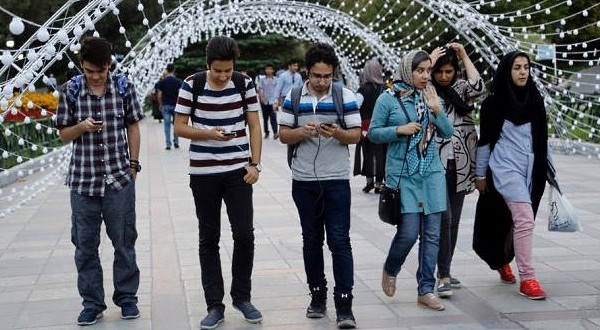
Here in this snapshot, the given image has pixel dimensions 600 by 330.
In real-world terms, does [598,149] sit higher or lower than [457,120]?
lower

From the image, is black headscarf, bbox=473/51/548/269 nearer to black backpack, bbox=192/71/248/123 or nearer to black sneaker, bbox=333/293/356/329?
black sneaker, bbox=333/293/356/329

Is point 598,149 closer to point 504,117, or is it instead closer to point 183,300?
point 504,117

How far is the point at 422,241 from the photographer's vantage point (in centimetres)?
531

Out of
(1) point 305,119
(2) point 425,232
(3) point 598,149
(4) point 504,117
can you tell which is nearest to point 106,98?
(1) point 305,119

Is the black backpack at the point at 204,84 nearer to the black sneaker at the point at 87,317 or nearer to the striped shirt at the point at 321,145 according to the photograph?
the striped shirt at the point at 321,145

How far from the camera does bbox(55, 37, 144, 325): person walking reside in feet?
16.3

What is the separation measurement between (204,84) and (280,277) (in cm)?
193

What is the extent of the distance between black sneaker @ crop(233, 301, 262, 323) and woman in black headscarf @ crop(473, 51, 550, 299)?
70.6 inches

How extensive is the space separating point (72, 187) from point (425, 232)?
218 cm

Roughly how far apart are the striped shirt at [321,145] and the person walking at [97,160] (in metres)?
1.01

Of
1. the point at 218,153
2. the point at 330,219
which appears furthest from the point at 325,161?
the point at 218,153

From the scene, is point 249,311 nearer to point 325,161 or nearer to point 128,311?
point 128,311

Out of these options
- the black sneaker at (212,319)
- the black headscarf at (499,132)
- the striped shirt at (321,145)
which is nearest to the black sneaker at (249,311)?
the black sneaker at (212,319)

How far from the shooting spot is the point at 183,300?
570cm
